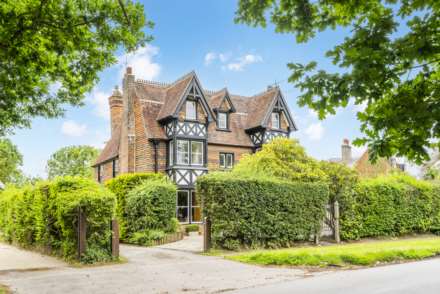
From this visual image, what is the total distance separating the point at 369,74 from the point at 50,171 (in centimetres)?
6531

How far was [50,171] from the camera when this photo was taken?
2537 inches

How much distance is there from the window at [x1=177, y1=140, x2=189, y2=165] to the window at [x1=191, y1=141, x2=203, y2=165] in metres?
0.49

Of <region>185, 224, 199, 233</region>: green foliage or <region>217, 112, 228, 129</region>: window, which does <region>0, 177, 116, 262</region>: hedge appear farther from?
<region>217, 112, 228, 129</region>: window

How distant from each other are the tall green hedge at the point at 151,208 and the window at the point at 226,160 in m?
12.1

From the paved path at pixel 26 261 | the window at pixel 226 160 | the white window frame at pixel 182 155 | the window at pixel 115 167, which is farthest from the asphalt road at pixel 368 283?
the window at pixel 115 167

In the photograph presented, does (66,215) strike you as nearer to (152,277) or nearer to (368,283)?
(152,277)

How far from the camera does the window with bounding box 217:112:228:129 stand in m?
33.2

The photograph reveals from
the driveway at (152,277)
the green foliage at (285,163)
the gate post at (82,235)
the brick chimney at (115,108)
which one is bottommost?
the driveway at (152,277)

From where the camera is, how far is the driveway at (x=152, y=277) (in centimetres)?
952

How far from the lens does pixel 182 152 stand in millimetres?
29828

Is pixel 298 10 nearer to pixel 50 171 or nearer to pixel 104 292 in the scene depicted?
pixel 104 292

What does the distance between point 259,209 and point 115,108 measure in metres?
21.9

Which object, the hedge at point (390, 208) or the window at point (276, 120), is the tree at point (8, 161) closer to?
the window at point (276, 120)

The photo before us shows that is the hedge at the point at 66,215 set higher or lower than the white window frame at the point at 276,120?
lower
